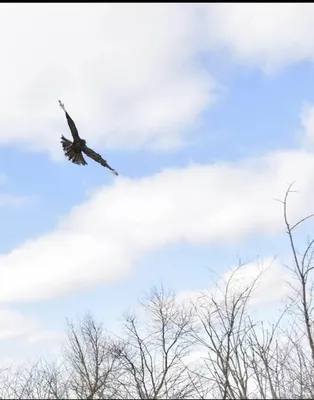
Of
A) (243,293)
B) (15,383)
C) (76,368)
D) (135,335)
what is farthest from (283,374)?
(76,368)

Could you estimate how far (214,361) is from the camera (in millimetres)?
10281

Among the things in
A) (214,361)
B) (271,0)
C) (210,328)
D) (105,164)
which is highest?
(105,164)

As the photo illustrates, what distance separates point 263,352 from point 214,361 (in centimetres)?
316

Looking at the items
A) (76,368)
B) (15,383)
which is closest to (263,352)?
(15,383)

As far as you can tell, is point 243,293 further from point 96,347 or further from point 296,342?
point 96,347

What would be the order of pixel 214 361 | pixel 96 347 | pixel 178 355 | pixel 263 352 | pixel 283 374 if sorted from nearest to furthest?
pixel 214 361, pixel 263 352, pixel 283 374, pixel 178 355, pixel 96 347

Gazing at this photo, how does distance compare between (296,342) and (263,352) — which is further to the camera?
(296,342)

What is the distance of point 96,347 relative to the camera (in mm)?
23578

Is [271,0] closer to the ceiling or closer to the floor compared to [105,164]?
closer to the floor

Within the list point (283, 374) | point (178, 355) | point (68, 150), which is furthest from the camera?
point (178, 355)

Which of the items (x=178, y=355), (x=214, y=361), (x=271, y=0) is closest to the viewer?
(x=271, y=0)

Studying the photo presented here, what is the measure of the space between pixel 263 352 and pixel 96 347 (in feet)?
39.3

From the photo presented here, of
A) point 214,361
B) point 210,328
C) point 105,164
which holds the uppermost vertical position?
point 105,164

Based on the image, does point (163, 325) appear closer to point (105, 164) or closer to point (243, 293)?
point (243, 293)
